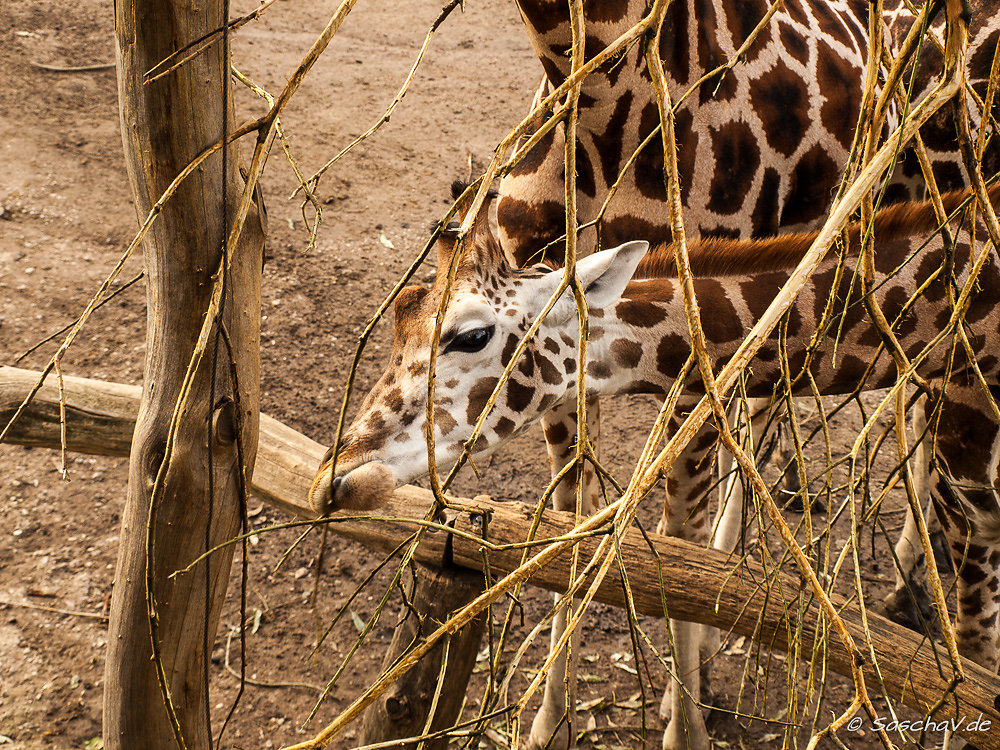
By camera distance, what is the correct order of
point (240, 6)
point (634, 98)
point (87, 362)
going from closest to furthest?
point (634, 98), point (87, 362), point (240, 6)

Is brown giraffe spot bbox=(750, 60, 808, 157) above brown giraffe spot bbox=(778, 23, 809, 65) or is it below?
below

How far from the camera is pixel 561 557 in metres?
2.21

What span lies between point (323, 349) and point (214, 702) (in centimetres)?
210

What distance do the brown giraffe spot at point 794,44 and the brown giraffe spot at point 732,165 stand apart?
385 millimetres

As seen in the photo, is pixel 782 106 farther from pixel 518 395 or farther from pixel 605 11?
pixel 518 395

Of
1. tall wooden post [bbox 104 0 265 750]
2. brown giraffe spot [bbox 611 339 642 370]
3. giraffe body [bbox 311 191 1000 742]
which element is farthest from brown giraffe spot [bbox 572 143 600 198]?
tall wooden post [bbox 104 0 265 750]

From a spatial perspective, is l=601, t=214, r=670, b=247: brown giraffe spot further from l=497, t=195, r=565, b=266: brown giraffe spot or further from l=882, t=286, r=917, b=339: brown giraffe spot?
l=882, t=286, r=917, b=339: brown giraffe spot

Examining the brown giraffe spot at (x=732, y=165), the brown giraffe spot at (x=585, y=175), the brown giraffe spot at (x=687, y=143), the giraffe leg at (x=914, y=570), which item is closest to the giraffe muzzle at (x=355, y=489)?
the brown giraffe spot at (x=585, y=175)

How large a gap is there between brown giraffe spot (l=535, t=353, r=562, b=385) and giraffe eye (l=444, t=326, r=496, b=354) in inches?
7.1

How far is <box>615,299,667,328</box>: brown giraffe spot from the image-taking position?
7.46ft

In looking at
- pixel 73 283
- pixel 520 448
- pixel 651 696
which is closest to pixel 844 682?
pixel 651 696

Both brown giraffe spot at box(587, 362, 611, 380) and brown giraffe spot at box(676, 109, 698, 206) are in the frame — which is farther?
brown giraffe spot at box(676, 109, 698, 206)

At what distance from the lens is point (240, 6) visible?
774 cm

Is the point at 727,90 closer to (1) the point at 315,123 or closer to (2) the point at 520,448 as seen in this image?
(2) the point at 520,448
